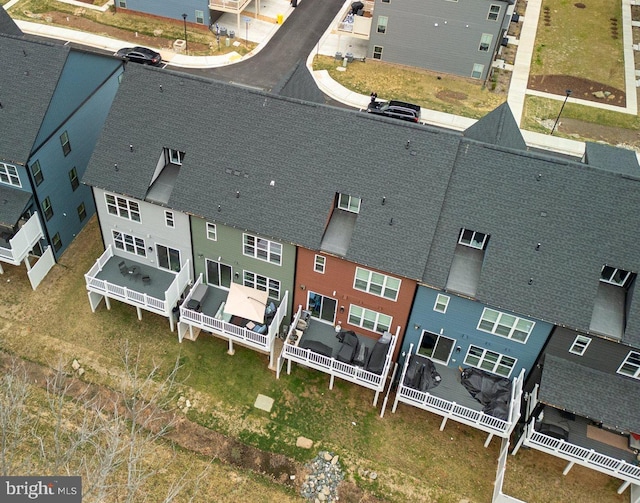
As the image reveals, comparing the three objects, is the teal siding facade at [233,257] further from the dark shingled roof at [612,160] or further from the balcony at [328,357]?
the dark shingled roof at [612,160]

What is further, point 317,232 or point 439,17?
point 439,17

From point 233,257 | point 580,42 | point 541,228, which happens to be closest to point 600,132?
point 580,42

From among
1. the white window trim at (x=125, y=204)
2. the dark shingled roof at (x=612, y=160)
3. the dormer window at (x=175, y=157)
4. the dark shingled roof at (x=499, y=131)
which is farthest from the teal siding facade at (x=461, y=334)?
the white window trim at (x=125, y=204)

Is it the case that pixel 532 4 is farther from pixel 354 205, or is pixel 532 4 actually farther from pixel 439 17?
pixel 354 205

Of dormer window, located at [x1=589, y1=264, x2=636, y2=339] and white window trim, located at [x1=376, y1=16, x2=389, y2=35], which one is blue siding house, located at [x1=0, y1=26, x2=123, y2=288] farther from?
dormer window, located at [x1=589, y1=264, x2=636, y2=339]

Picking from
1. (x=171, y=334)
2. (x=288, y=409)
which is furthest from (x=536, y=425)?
(x=171, y=334)

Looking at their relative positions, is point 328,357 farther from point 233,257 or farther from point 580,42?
point 580,42

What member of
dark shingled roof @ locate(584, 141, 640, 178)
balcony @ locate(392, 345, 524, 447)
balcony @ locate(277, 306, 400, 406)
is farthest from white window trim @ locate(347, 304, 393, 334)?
dark shingled roof @ locate(584, 141, 640, 178)
